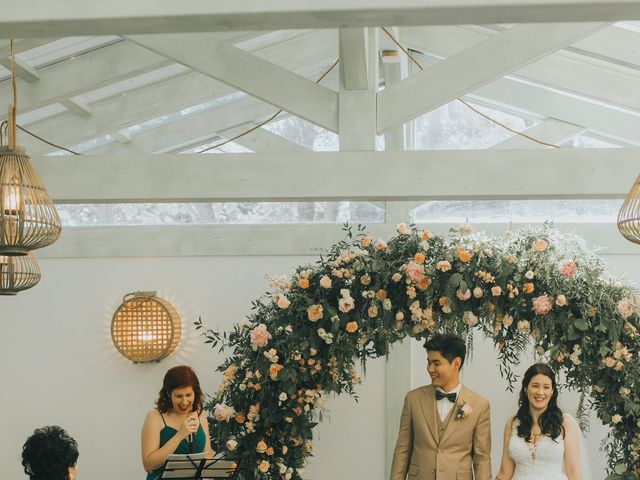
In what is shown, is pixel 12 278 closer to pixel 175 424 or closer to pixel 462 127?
pixel 175 424

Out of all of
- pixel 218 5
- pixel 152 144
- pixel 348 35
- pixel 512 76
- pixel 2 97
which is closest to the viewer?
pixel 218 5

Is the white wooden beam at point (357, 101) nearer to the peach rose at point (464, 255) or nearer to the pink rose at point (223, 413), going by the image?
the peach rose at point (464, 255)

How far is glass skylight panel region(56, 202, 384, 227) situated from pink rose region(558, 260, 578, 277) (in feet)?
8.58

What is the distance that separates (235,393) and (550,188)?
220cm

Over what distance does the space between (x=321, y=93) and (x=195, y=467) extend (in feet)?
7.55

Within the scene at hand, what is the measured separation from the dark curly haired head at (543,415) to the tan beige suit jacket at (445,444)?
0.21 metres

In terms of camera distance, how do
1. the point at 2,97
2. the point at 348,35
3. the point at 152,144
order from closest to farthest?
the point at 348,35
the point at 2,97
the point at 152,144

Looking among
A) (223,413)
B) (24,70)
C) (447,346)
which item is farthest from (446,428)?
(24,70)

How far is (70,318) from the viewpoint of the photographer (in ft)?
26.3

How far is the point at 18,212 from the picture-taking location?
374cm

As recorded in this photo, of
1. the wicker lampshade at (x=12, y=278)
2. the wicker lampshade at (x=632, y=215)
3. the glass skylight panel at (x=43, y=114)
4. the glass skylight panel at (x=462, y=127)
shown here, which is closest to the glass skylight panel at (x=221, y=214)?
the glass skylight panel at (x=462, y=127)

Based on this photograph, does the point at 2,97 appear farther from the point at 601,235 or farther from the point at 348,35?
the point at 601,235

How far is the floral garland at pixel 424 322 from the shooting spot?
547cm

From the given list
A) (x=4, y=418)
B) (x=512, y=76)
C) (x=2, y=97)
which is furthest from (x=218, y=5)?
(x=4, y=418)
